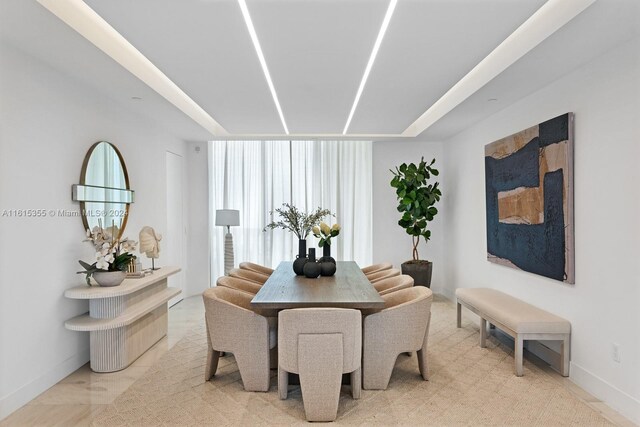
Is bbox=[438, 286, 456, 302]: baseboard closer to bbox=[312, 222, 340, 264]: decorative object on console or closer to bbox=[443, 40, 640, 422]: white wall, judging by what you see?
bbox=[443, 40, 640, 422]: white wall

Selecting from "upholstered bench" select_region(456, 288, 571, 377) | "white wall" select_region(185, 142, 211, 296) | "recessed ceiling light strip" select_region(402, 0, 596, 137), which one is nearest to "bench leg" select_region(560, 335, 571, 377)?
"upholstered bench" select_region(456, 288, 571, 377)

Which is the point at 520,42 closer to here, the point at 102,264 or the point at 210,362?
the point at 210,362

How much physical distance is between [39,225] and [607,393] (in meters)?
4.46

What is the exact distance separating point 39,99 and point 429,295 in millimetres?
3425

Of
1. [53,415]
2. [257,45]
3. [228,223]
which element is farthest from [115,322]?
[228,223]

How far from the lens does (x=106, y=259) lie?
12.1 feet

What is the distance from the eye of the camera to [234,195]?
7395 mm

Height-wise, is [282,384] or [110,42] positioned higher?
[110,42]

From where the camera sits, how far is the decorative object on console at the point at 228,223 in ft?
22.2

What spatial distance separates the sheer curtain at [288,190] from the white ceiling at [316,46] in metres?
2.57

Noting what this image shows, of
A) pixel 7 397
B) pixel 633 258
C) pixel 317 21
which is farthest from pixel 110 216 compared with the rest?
pixel 633 258

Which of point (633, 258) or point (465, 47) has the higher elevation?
point (465, 47)

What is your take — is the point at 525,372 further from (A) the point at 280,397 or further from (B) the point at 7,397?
(B) the point at 7,397

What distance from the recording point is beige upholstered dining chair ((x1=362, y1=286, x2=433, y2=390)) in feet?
10.8
